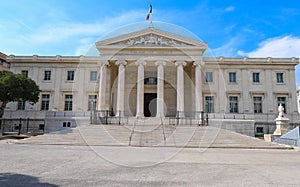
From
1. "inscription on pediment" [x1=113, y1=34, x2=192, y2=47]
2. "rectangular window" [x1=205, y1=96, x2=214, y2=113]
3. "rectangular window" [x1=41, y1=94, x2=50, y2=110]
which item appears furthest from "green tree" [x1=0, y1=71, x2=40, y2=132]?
"rectangular window" [x1=205, y1=96, x2=214, y2=113]

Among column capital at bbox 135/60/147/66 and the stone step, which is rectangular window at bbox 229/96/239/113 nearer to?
column capital at bbox 135/60/147/66

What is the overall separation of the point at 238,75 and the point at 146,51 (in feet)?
48.5

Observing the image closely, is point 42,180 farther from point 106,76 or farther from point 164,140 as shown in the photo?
point 106,76

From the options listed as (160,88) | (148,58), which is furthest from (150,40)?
(160,88)

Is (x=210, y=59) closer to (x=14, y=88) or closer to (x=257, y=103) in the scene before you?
(x=257, y=103)

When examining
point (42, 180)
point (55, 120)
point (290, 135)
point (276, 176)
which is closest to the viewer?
point (42, 180)

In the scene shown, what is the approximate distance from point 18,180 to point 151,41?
2417 centimetres

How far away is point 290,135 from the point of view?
56.6ft

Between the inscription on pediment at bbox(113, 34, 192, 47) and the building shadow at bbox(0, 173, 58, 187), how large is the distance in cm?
2326

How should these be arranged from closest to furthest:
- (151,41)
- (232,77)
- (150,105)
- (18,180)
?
(18,180), (151,41), (150,105), (232,77)

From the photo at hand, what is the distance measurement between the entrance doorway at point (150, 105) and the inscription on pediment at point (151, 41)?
24.5ft

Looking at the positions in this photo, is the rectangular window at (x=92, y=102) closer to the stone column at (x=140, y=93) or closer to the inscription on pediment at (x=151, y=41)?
the stone column at (x=140, y=93)

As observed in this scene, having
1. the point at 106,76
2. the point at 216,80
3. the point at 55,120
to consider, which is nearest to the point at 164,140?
the point at 106,76

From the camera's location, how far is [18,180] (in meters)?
5.47
